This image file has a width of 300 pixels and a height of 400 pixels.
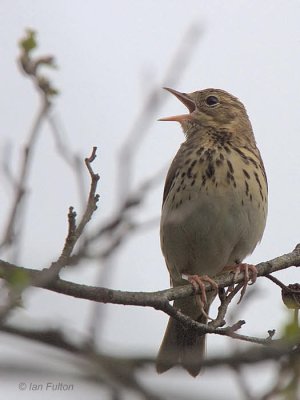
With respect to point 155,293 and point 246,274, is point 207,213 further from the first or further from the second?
point 155,293

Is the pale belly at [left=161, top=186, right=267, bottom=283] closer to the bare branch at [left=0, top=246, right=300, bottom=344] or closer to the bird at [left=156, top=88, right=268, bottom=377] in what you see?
the bird at [left=156, top=88, right=268, bottom=377]

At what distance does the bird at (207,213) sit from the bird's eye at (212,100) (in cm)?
76

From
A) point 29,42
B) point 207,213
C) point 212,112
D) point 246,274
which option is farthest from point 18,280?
point 212,112

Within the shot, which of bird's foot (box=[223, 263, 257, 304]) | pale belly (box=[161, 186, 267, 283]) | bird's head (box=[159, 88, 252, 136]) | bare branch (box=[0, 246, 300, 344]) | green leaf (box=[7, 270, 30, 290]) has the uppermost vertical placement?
bird's head (box=[159, 88, 252, 136])

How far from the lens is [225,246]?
6.03 m

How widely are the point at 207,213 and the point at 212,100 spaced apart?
1.96 m

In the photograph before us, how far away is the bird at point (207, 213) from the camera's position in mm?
5875

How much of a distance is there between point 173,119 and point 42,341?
19.2ft

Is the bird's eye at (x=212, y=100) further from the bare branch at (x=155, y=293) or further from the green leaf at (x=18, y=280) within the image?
the green leaf at (x=18, y=280)

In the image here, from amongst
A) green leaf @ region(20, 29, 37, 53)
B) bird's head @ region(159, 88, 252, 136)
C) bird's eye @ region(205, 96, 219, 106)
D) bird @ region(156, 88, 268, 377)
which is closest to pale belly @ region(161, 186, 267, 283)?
bird @ region(156, 88, 268, 377)

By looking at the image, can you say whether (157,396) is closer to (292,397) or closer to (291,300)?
(292,397)

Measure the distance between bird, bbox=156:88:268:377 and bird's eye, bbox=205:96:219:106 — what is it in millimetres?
762

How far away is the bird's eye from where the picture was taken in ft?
24.1

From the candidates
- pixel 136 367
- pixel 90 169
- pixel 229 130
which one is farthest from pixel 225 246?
pixel 136 367
